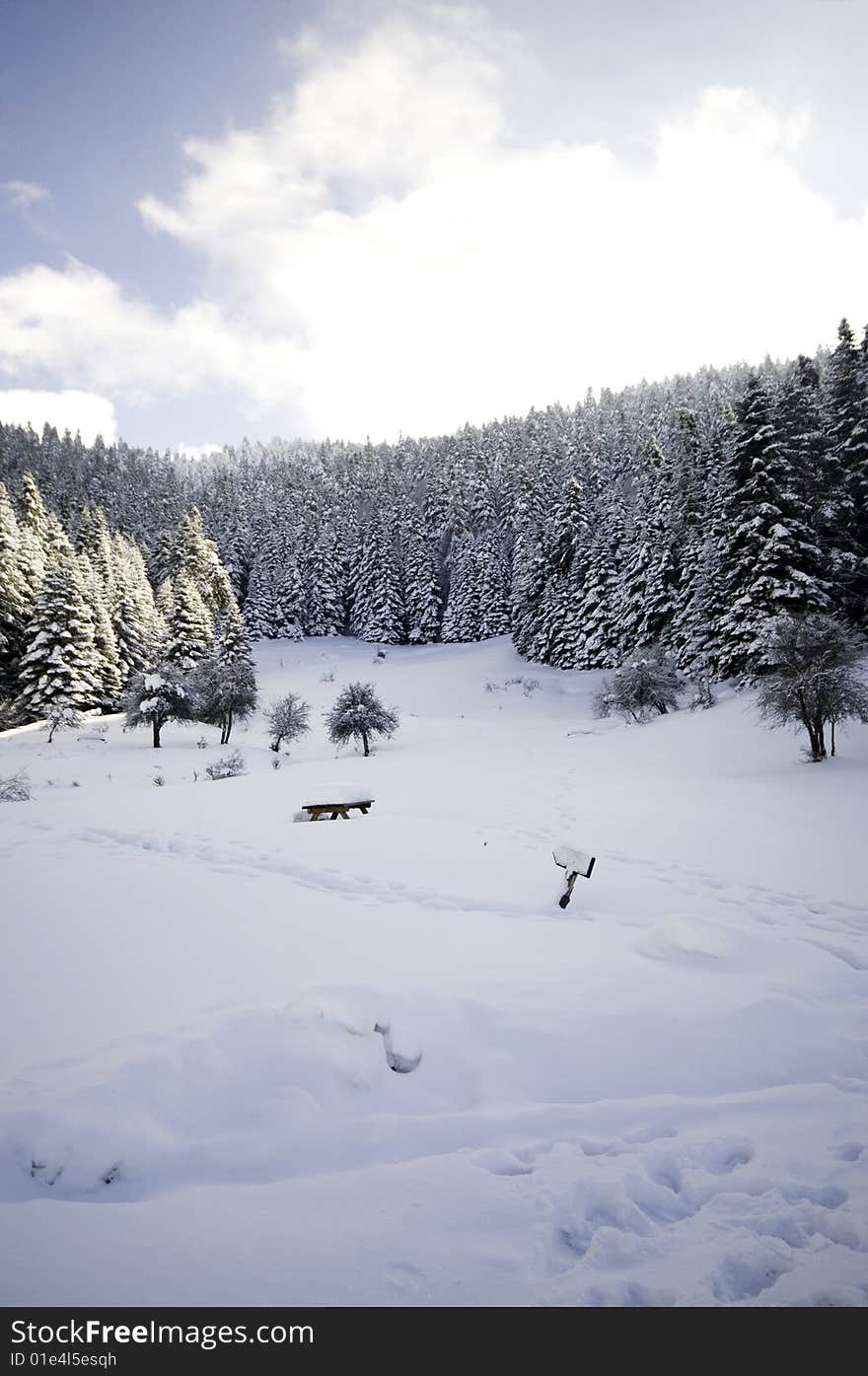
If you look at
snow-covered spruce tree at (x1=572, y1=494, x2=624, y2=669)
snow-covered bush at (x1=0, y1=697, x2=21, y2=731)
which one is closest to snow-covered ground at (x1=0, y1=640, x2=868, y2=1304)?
snow-covered bush at (x1=0, y1=697, x2=21, y2=731)

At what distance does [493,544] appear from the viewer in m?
65.6

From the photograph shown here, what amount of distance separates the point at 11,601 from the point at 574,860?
135 ft

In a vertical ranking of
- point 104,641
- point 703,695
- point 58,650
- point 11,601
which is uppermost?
point 11,601

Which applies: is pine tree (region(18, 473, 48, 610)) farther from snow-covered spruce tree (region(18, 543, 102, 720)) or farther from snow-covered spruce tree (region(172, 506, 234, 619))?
snow-covered spruce tree (region(172, 506, 234, 619))

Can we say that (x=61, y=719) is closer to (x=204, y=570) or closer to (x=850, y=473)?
(x=204, y=570)

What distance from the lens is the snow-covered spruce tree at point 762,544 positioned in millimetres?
24500

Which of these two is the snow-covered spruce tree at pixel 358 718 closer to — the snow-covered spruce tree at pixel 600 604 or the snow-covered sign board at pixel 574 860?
the snow-covered sign board at pixel 574 860

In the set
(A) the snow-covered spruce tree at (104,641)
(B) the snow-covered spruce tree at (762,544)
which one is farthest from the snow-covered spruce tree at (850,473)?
(A) the snow-covered spruce tree at (104,641)

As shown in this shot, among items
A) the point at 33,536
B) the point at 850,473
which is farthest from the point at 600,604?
the point at 33,536

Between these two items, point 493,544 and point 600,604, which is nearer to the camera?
point 600,604

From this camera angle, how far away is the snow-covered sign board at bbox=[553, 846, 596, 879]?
5938 mm

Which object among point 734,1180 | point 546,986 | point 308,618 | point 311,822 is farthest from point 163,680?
point 308,618

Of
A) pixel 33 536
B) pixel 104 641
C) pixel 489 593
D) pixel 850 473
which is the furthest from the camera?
pixel 489 593

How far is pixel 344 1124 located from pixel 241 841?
6080 mm
